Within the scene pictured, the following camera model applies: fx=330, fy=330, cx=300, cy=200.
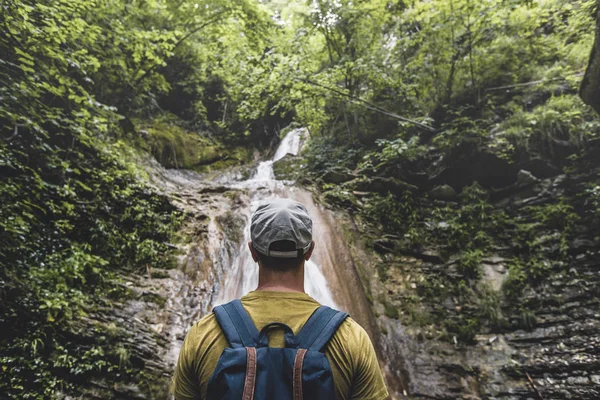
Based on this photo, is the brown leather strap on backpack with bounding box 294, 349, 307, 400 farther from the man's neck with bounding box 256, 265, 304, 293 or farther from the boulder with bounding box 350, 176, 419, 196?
the boulder with bounding box 350, 176, 419, 196

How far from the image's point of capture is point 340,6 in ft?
31.1

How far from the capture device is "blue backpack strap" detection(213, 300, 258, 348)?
1196 mm

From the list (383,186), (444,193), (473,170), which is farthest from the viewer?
(383,186)

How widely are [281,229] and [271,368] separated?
54cm

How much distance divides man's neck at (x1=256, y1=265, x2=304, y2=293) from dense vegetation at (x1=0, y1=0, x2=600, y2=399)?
3972 millimetres

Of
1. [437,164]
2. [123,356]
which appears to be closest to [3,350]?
[123,356]

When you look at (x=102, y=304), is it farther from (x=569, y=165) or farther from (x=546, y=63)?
(x=546, y=63)

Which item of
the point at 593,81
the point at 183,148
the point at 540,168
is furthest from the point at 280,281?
the point at 183,148

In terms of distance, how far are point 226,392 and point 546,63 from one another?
1112cm

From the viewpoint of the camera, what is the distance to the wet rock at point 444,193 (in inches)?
345

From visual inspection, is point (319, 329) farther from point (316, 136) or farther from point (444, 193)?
point (316, 136)

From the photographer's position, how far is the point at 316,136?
1309 centimetres

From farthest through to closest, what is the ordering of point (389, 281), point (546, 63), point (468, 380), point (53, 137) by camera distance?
point (546, 63), point (389, 281), point (53, 137), point (468, 380)

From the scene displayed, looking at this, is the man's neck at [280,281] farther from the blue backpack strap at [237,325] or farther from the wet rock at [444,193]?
the wet rock at [444,193]
